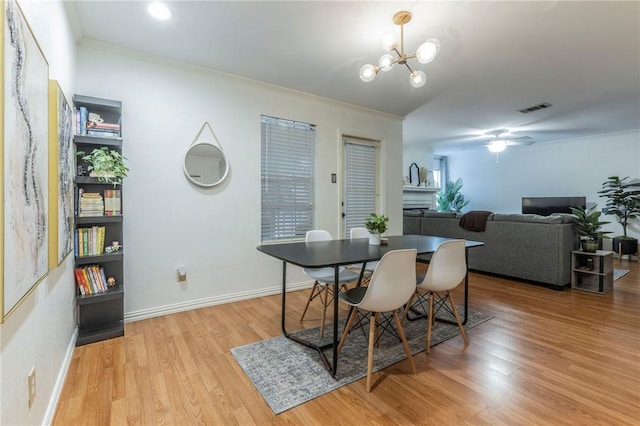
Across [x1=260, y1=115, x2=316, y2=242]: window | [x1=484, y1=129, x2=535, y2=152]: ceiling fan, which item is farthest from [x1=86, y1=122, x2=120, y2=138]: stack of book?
[x1=484, y1=129, x2=535, y2=152]: ceiling fan

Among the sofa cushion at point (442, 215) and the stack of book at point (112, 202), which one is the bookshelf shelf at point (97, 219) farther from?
the sofa cushion at point (442, 215)

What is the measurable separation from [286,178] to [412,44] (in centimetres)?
196

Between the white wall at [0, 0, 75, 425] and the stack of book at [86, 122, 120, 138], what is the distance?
29 cm

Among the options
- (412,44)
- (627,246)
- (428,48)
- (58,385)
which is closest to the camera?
(58,385)

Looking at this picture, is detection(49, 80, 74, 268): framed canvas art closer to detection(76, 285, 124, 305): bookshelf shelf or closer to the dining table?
detection(76, 285, 124, 305): bookshelf shelf

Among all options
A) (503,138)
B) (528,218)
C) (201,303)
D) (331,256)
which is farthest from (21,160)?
(503,138)

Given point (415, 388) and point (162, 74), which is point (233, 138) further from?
point (415, 388)

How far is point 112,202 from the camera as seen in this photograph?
7.93 ft

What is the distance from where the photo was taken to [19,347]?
1.10m

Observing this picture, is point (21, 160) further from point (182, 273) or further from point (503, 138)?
point (503, 138)

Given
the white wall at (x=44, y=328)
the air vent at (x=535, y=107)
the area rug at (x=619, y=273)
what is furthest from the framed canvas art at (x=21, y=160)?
the area rug at (x=619, y=273)

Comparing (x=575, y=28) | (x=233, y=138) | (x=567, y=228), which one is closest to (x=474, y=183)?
(x=567, y=228)

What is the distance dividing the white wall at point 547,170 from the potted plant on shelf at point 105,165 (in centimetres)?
810

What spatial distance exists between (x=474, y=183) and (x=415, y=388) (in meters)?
7.54
